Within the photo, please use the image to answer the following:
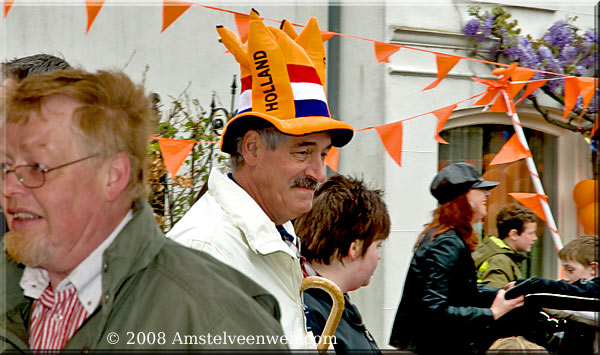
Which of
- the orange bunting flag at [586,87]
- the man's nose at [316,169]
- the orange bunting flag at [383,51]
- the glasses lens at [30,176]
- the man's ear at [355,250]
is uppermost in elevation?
the orange bunting flag at [383,51]

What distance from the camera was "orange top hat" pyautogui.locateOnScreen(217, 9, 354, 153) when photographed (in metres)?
2.54

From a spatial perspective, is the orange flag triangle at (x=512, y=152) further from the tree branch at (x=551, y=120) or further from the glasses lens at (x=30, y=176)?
the glasses lens at (x=30, y=176)

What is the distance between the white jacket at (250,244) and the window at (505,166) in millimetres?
4773

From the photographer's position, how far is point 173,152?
4.94 meters

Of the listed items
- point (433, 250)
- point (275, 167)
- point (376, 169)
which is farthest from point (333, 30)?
point (275, 167)

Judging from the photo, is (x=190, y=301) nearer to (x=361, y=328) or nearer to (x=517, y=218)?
(x=361, y=328)

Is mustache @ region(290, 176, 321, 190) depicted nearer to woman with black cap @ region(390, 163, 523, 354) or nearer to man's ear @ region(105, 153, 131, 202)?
man's ear @ region(105, 153, 131, 202)

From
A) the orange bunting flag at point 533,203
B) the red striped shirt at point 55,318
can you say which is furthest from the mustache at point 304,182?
the orange bunting flag at point 533,203

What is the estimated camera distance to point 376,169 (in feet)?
21.7

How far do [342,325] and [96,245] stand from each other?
1300 mm

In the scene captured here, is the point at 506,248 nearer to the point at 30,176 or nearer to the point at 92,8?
the point at 92,8

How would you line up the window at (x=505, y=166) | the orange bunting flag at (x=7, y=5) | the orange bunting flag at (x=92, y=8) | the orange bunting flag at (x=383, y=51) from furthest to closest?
the window at (x=505, y=166), the orange bunting flag at (x=383, y=51), the orange bunting flag at (x=7, y=5), the orange bunting flag at (x=92, y=8)

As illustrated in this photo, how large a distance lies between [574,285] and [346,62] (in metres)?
3.24

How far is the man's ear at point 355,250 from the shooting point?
3012mm
